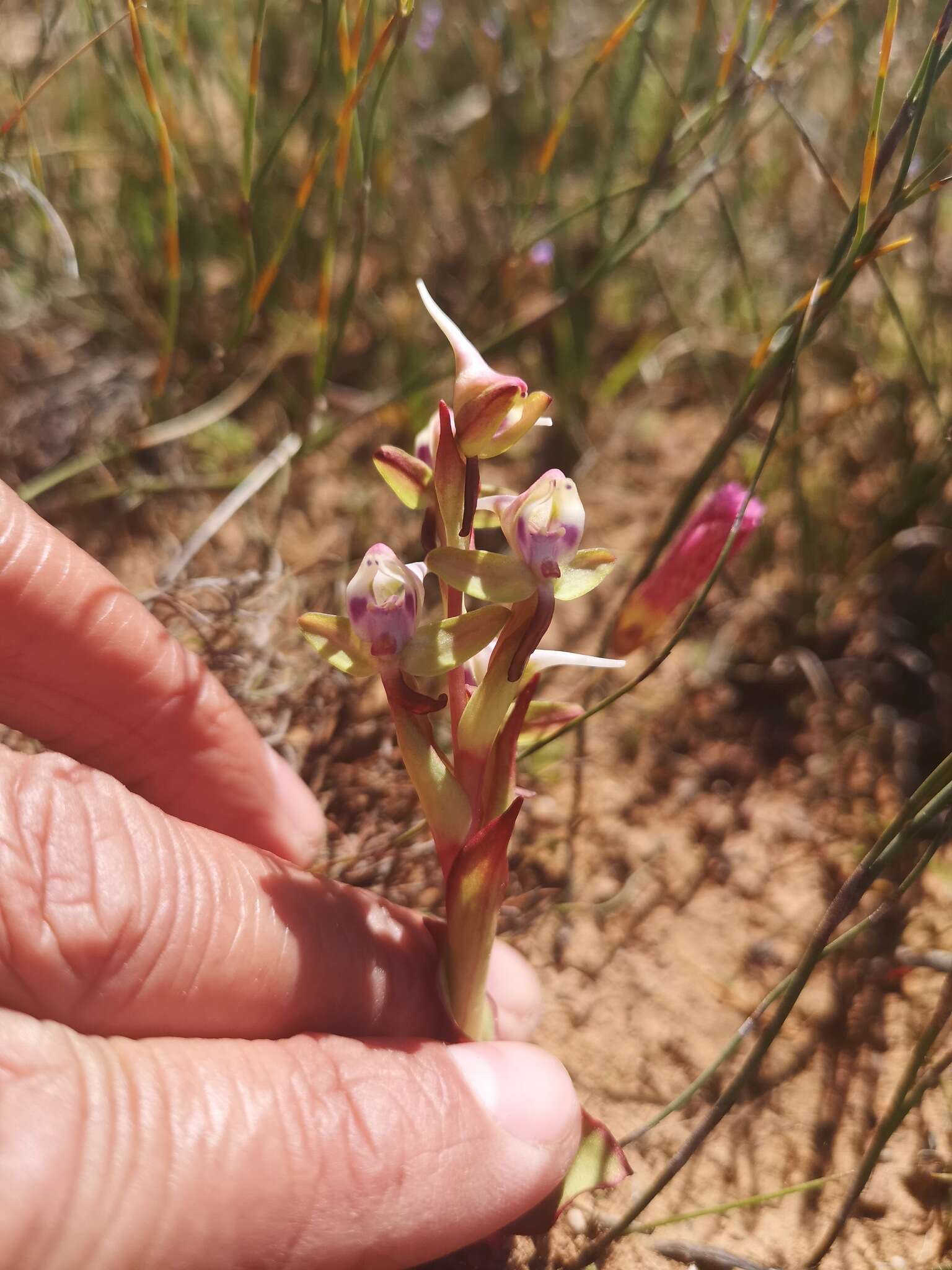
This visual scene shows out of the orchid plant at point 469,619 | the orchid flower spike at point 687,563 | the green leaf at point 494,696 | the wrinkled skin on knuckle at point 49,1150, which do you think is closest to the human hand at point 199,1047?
the wrinkled skin on knuckle at point 49,1150

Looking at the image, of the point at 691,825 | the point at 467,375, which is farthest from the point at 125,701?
the point at 691,825

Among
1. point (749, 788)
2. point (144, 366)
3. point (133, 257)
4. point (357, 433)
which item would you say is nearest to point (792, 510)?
point (749, 788)

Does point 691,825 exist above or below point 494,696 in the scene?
below

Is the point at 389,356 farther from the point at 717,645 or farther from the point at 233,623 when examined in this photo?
the point at 717,645

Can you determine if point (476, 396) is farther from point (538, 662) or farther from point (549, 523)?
point (538, 662)

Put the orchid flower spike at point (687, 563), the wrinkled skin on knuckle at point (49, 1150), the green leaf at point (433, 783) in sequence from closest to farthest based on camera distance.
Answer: the wrinkled skin on knuckle at point (49, 1150) → the green leaf at point (433, 783) → the orchid flower spike at point (687, 563)

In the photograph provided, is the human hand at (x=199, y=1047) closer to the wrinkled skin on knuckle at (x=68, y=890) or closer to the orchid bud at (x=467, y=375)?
the wrinkled skin on knuckle at (x=68, y=890)
